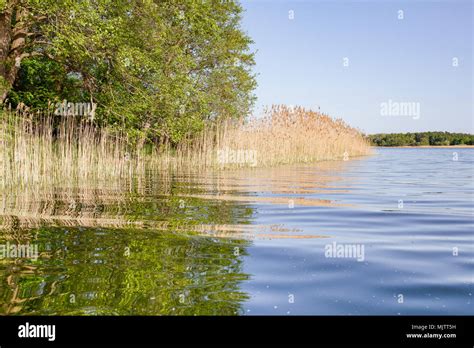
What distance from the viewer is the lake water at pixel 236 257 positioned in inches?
147

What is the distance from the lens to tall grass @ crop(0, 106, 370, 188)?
44.1 ft

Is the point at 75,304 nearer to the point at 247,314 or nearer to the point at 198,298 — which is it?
the point at 198,298

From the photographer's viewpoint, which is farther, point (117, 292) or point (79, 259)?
point (79, 259)

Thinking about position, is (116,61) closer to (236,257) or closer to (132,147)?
(132,147)

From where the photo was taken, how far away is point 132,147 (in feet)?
68.3

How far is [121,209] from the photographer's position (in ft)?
28.3

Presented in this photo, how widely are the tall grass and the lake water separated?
394 cm

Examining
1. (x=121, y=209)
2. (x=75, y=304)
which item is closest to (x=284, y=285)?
(x=75, y=304)

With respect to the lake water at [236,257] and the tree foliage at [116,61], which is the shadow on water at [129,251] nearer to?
the lake water at [236,257]

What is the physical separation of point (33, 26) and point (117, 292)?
17.7 meters

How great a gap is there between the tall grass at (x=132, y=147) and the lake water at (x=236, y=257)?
3.94 m
